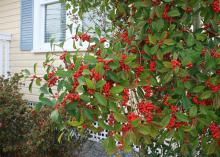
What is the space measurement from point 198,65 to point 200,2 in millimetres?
337

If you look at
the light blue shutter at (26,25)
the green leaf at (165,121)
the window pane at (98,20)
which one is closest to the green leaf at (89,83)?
the green leaf at (165,121)

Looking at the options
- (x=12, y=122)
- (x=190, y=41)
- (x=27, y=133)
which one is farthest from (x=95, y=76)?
(x=12, y=122)

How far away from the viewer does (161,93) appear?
81.4 inches

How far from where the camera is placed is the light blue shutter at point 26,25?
286 inches

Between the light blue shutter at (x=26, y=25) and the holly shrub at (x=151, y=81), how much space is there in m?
5.39

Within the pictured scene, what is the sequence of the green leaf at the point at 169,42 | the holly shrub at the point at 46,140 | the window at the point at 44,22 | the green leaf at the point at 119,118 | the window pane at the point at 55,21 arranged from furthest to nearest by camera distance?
the window at the point at 44,22
the window pane at the point at 55,21
the holly shrub at the point at 46,140
the green leaf at the point at 169,42
the green leaf at the point at 119,118

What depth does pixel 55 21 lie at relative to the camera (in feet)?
23.0

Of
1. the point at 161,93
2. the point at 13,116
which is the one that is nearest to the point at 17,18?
the point at 13,116

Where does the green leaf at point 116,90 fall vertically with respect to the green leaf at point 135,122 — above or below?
above

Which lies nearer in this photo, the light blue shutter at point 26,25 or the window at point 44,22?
the window at point 44,22

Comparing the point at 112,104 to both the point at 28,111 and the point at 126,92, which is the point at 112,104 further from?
the point at 28,111

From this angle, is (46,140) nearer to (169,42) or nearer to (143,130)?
(169,42)

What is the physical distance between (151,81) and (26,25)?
6.02 metres

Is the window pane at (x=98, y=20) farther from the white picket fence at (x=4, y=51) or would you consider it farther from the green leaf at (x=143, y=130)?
the white picket fence at (x=4, y=51)
